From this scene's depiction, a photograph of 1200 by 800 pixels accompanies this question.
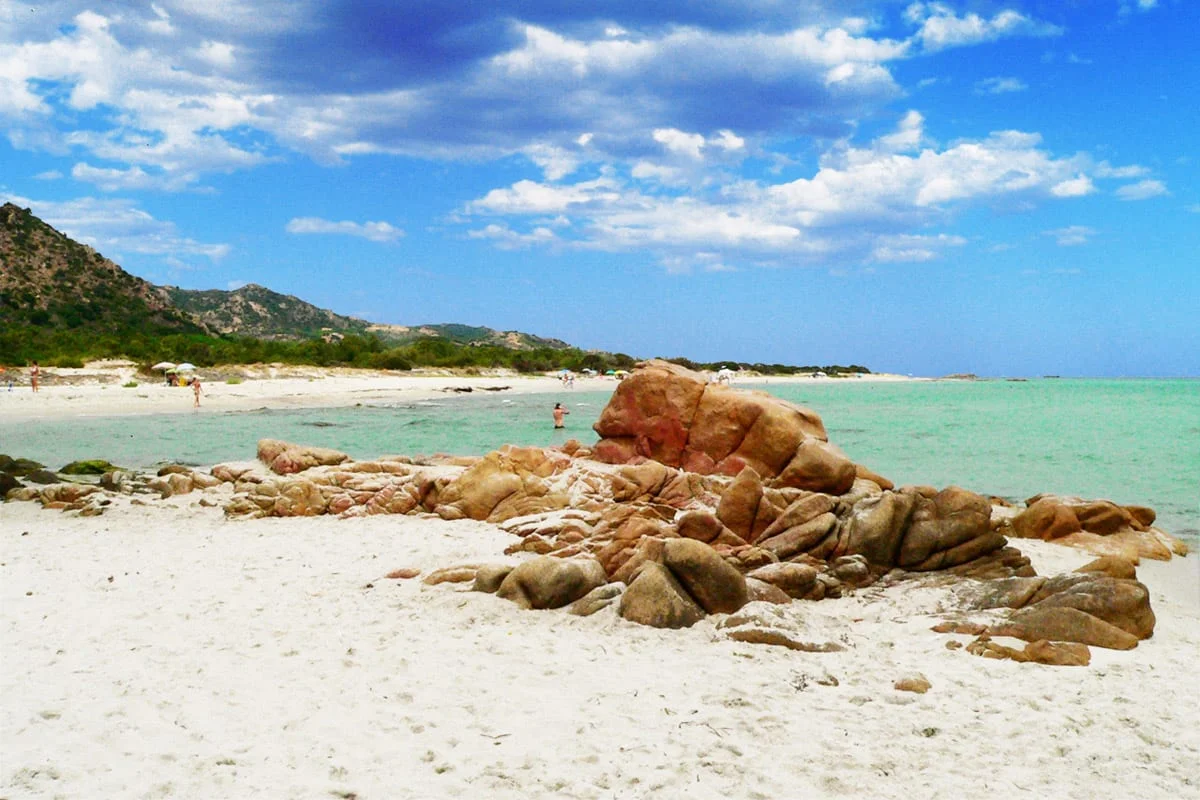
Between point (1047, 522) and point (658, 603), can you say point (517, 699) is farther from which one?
point (1047, 522)

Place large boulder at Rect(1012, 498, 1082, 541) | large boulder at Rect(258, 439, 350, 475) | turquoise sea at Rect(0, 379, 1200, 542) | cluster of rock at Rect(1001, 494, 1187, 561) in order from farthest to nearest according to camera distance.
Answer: turquoise sea at Rect(0, 379, 1200, 542) < large boulder at Rect(258, 439, 350, 475) < large boulder at Rect(1012, 498, 1082, 541) < cluster of rock at Rect(1001, 494, 1187, 561)

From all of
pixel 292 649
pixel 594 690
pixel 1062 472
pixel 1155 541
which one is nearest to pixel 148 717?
pixel 292 649

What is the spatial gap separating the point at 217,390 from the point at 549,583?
1901 inches

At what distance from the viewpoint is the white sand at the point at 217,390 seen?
42062 millimetres

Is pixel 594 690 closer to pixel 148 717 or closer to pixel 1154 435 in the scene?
pixel 148 717

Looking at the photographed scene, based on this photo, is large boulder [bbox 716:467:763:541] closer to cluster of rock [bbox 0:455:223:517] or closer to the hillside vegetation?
cluster of rock [bbox 0:455:223:517]

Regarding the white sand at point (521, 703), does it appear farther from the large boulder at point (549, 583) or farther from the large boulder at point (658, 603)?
the large boulder at point (549, 583)

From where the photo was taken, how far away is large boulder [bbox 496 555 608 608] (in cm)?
977

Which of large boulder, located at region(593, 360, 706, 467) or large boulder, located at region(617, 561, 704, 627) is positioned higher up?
large boulder, located at region(593, 360, 706, 467)

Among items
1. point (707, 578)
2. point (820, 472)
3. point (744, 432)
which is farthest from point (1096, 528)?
point (707, 578)

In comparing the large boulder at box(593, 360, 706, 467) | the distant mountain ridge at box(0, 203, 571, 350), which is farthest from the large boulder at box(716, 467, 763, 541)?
the distant mountain ridge at box(0, 203, 571, 350)

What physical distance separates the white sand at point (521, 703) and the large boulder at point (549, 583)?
305 millimetres

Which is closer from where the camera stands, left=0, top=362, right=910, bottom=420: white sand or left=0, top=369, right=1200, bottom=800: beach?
left=0, top=369, right=1200, bottom=800: beach

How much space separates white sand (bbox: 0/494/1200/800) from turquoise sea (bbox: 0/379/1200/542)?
11338 mm
